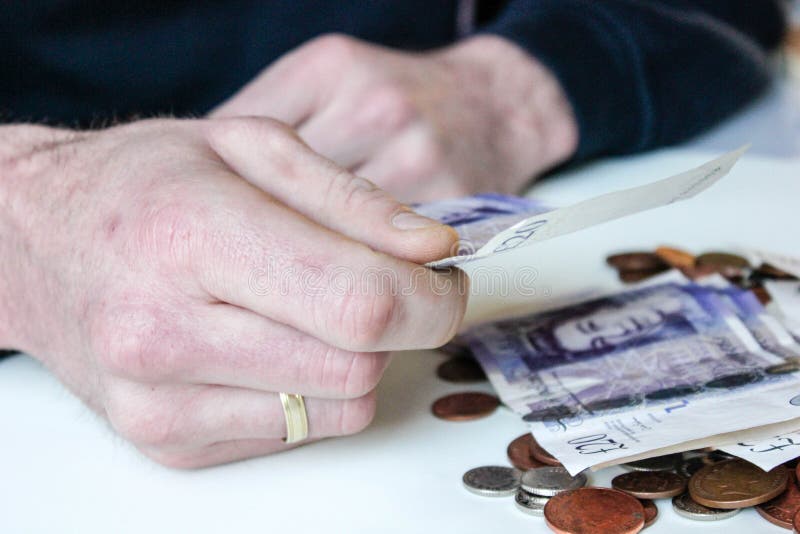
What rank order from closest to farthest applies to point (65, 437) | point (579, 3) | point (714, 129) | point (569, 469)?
point (569, 469)
point (65, 437)
point (579, 3)
point (714, 129)

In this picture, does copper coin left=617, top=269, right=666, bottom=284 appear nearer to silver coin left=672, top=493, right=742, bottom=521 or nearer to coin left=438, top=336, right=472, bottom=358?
coin left=438, top=336, right=472, bottom=358

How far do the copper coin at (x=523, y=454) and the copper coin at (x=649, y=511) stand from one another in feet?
0.28

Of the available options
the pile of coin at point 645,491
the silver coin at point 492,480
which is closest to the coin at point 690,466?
the pile of coin at point 645,491

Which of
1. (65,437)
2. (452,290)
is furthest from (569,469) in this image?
(65,437)

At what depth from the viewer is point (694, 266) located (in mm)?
975

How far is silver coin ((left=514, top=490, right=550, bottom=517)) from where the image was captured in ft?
2.03

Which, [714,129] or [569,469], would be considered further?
[714,129]

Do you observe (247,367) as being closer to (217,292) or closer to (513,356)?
(217,292)

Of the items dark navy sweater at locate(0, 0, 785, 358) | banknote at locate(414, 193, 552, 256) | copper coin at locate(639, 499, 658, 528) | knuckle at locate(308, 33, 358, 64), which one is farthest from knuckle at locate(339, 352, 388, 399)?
dark navy sweater at locate(0, 0, 785, 358)

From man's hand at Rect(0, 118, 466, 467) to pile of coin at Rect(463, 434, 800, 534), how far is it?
12 centimetres

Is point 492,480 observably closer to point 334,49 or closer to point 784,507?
point 784,507

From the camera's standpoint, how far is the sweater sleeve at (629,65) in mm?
1317

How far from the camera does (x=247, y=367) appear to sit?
66 cm

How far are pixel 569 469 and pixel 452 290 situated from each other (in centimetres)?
15
